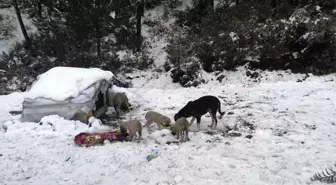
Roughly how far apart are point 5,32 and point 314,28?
21.7 metres

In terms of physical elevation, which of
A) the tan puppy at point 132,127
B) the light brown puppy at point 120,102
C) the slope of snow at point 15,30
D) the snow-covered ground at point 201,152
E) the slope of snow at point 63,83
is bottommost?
the snow-covered ground at point 201,152

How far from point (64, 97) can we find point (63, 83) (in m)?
0.64

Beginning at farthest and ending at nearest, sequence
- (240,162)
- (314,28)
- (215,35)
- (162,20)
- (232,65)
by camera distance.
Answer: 1. (162,20)
2. (215,35)
3. (232,65)
4. (314,28)
5. (240,162)

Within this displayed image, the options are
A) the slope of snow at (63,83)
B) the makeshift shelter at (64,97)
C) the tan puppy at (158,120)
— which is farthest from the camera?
the slope of snow at (63,83)

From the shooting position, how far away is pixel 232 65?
15594 mm

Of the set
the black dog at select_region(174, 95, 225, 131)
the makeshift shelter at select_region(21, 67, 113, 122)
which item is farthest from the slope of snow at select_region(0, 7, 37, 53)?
the black dog at select_region(174, 95, 225, 131)

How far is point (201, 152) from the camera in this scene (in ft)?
21.4

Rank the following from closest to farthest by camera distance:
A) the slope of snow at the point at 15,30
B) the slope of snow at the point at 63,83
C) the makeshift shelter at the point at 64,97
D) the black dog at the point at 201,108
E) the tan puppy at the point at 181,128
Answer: the tan puppy at the point at 181,128 < the black dog at the point at 201,108 < the makeshift shelter at the point at 64,97 < the slope of snow at the point at 63,83 < the slope of snow at the point at 15,30

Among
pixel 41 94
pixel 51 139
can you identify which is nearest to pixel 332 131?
pixel 51 139

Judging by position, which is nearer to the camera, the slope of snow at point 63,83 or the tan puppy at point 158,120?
the tan puppy at point 158,120

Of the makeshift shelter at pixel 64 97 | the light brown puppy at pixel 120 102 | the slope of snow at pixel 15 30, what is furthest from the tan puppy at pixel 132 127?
the slope of snow at pixel 15 30

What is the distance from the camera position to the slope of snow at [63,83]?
870cm

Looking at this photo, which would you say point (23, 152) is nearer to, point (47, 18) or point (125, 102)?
point (125, 102)

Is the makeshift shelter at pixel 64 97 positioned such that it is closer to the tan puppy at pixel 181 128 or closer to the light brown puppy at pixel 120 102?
the light brown puppy at pixel 120 102
